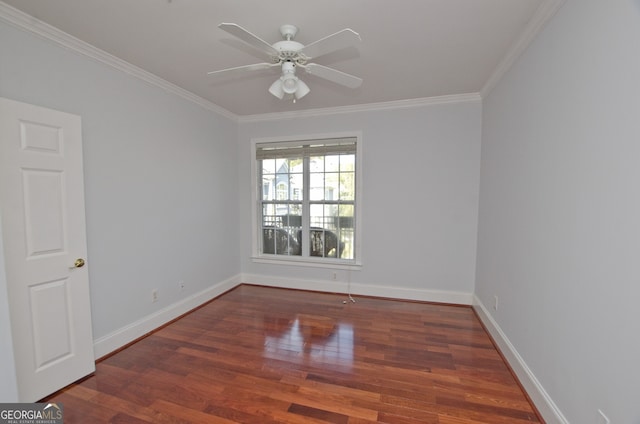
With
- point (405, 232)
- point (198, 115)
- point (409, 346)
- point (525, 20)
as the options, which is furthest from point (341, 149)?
point (409, 346)

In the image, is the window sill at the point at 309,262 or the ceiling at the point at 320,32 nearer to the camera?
the ceiling at the point at 320,32

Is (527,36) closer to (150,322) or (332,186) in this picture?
(332,186)

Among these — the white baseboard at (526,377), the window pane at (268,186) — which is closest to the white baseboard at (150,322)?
the window pane at (268,186)

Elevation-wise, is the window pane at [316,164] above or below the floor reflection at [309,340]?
above

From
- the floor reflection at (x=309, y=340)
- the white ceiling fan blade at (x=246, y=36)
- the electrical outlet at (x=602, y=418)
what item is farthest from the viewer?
the floor reflection at (x=309, y=340)

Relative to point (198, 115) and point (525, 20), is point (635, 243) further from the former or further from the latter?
point (198, 115)

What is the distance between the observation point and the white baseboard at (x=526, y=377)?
5.56ft

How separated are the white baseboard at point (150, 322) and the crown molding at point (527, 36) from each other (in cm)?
420

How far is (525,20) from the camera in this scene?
1.96 m

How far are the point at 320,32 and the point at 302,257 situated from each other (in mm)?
3005

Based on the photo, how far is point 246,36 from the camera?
1634 mm

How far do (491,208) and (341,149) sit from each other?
6.58ft

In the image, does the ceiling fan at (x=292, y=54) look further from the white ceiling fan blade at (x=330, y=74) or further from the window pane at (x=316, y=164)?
the window pane at (x=316, y=164)

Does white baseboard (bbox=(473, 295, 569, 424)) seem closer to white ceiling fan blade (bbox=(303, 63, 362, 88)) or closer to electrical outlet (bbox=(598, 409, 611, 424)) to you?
electrical outlet (bbox=(598, 409, 611, 424))
